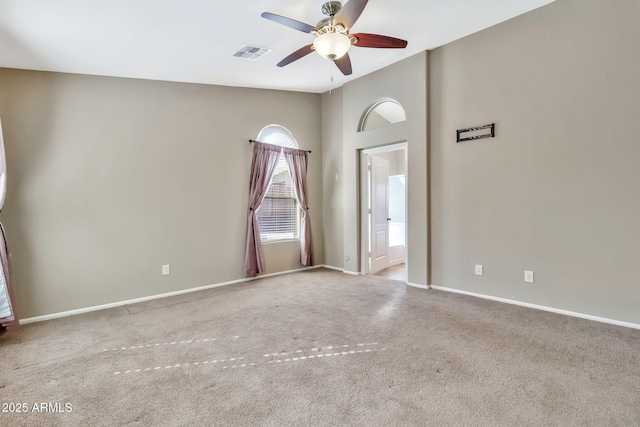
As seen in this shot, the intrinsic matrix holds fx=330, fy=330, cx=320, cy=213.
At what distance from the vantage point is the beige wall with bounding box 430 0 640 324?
9.78 feet

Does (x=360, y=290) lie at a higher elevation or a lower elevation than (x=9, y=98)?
lower

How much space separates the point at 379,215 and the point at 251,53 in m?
3.14

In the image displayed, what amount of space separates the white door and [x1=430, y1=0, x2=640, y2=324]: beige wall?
4.05 feet

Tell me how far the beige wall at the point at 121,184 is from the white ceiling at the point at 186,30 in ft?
1.22

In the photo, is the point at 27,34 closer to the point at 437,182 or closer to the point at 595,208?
the point at 437,182

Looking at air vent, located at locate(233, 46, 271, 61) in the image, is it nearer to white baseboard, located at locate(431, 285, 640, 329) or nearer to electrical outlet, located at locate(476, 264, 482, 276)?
electrical outlet, located at locate(476, 264, 482, 276)

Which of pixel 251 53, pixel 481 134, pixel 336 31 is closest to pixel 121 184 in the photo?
pixel 251 53

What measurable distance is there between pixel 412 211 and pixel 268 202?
7.42 feet

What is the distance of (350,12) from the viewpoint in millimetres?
2525

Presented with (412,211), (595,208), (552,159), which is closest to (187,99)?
(412,211)

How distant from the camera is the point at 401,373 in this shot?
231 cm

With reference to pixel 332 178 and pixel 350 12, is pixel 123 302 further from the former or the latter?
pixel 350 12

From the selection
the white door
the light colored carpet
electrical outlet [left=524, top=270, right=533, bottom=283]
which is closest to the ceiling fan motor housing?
the white door

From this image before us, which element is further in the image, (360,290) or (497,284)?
(360,290)
